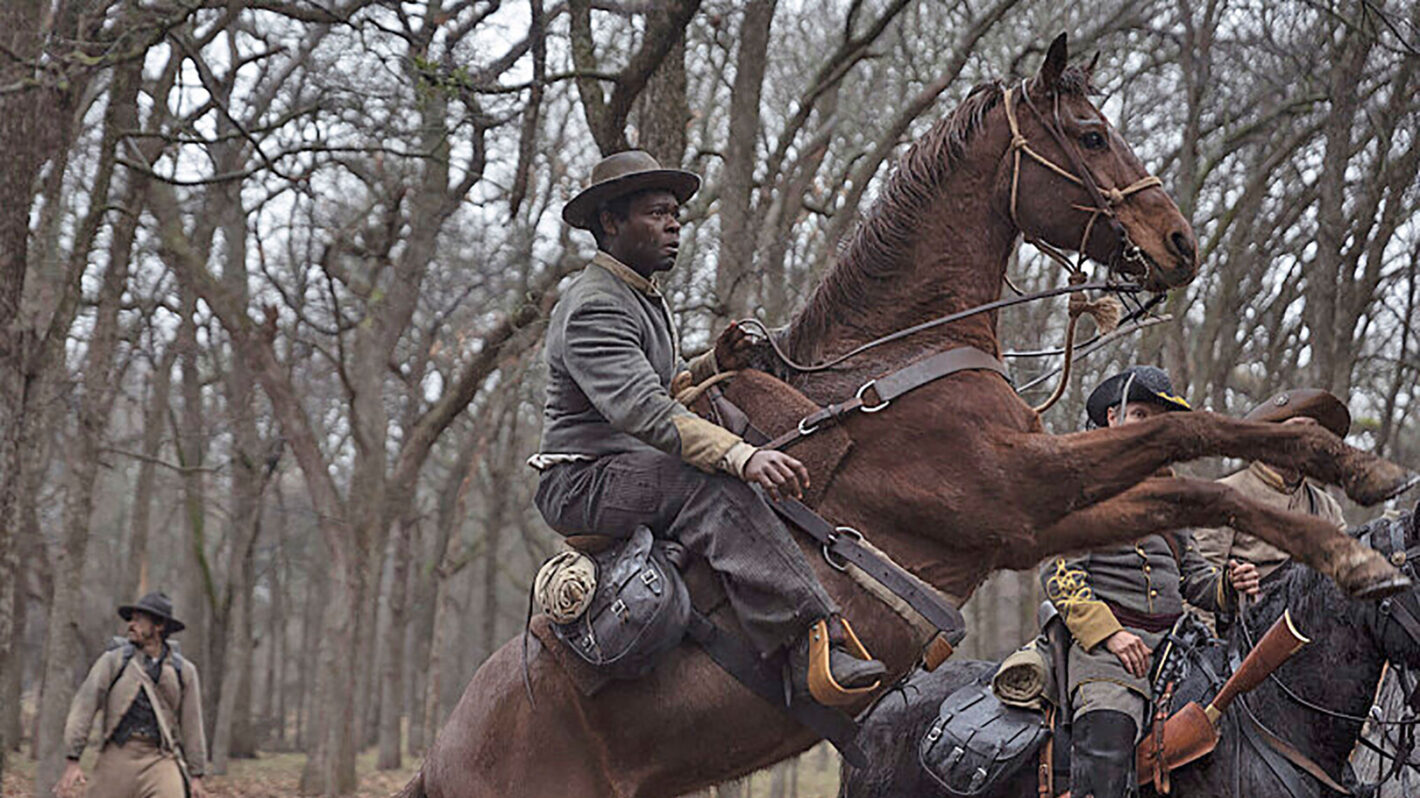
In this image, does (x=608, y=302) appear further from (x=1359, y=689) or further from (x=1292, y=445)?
(x=1359, y=689)

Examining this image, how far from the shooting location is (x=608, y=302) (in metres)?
5.27

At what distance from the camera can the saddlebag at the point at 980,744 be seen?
6926 millimetres

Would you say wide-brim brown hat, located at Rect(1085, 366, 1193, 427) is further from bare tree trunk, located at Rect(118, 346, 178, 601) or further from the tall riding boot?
bare tree trunk, located at Rect(118, 346, 178, 601)

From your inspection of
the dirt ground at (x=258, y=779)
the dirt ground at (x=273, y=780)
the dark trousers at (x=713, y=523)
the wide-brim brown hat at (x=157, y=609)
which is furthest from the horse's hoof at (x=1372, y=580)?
the dirt ground at (x=258, y=779)

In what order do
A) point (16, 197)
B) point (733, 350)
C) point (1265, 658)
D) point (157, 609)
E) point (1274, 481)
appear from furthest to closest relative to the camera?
point (157, 609) < point (16, 197) < point (1274, 481) < point (1265, 658) < point (733, 350)

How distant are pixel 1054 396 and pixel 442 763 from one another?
9.49 feet

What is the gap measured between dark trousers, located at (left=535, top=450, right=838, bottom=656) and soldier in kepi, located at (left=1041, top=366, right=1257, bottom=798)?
6.86 feet

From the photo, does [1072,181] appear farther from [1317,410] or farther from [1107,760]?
[1107,760]

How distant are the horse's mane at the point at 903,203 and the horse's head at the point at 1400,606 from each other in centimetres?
240

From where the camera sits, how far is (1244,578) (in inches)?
263

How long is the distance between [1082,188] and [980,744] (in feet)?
10.1

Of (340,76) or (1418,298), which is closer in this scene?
(340,76)

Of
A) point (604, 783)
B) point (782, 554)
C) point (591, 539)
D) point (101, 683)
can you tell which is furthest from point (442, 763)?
point (101, 683)

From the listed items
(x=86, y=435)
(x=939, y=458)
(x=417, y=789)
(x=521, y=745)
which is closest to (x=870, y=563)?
(x=939, y=458)
